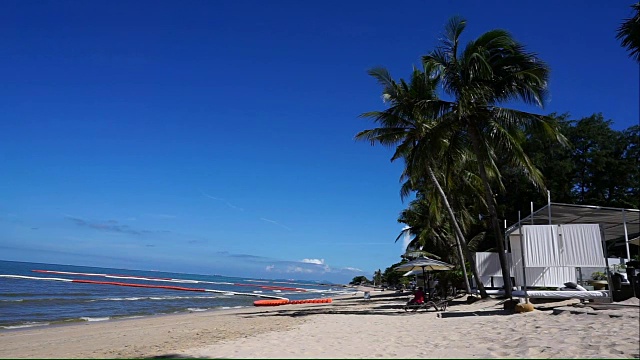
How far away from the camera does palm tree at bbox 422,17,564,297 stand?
13242 mm

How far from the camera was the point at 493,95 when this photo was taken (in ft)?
45.1

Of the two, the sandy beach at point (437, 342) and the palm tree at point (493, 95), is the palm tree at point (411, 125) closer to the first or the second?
the palm tree at point (493, 95)

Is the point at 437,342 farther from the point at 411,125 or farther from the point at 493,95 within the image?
the point at 411,125

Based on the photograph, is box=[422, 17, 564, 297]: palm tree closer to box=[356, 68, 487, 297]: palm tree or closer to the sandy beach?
box=[356, 68, 487, 297]: palm tree

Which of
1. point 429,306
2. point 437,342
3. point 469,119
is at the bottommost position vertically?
point 437,342

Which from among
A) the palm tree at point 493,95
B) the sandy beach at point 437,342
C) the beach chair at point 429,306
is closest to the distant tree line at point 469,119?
the palm tree at point 493,95

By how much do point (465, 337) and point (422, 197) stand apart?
25938 mm

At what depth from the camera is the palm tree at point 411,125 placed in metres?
14.9

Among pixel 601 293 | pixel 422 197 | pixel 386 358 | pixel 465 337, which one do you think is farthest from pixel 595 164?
pixel 386 358

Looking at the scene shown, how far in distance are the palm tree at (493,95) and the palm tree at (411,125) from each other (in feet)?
2.98

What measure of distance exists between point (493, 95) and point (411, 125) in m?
4.02

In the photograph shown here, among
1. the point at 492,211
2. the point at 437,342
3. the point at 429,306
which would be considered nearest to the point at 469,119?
the point at 492,211

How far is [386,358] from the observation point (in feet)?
19.8

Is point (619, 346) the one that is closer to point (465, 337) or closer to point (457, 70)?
point (465, 337)
